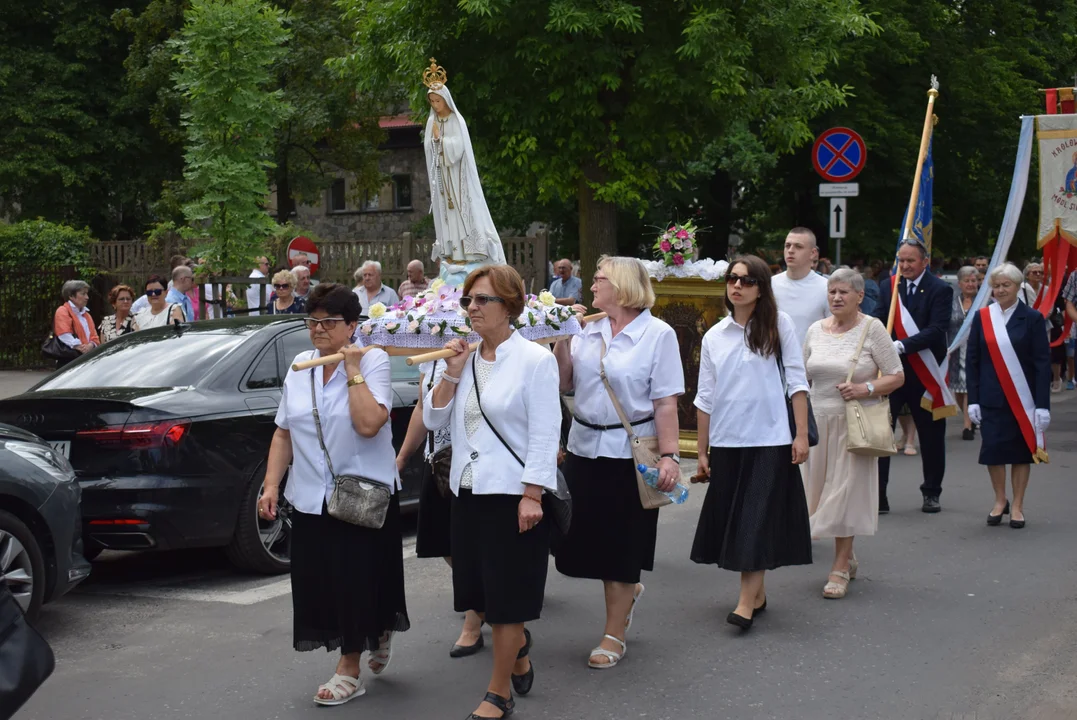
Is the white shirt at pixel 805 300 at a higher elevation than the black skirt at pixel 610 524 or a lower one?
higher

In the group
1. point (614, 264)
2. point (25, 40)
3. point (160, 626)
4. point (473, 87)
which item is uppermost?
point (25, 40)

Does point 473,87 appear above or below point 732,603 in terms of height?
above

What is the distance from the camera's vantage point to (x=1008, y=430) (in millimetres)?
9133

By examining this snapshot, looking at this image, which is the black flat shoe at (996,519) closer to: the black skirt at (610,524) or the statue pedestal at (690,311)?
the statue pedestal at (690,311)

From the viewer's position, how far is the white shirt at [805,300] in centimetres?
799

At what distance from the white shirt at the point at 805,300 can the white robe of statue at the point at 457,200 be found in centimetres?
183

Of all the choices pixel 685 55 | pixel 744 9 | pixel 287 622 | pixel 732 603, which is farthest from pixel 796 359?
pixel 744 9

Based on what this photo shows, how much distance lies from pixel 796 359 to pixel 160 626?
3451mm

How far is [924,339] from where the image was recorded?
9508 mm

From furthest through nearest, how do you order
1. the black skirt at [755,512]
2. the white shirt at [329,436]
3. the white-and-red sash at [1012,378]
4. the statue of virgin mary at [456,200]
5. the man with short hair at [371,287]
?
the man with short hair at [371,287], the white-and-red sash at [1012,378], the statue of virgin mary at [456,200], the black skirt at [755,512], the white shirt at [329,436]

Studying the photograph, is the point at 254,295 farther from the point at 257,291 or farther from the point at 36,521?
the point at 36,521

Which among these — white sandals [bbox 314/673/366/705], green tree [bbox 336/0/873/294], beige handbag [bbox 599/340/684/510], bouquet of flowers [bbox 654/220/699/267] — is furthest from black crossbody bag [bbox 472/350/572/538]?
green tree [bbox 336/0/873/294]

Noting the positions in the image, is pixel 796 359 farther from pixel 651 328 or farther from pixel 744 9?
pixel 744 9

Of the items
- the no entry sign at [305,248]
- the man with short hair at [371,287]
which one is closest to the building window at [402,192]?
the no entry sign at [305,248]
